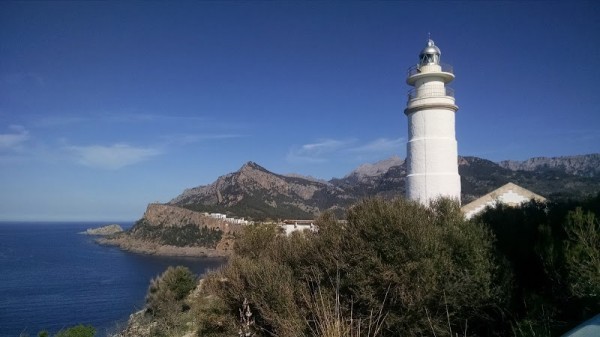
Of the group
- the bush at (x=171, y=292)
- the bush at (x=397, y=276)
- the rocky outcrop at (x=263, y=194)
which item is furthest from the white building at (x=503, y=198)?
the rocky outcrop at (x=263, y=194)

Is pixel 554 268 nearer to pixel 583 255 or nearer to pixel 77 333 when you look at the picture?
pixel 583 255

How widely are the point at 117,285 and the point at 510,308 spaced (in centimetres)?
4909

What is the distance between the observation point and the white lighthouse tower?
1225cm

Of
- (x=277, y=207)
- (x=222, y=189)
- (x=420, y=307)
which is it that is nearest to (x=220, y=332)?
(x=420, y=307)

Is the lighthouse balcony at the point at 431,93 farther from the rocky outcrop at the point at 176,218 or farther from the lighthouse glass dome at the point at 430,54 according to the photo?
the rocky outcrop at the point at 176,218

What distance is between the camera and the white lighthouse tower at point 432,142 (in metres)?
12.2

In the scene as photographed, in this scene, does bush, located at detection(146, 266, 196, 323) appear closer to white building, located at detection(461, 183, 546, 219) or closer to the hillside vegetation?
the hillside vegetation

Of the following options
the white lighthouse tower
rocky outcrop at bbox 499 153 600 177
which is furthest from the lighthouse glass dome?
rocky outcrop at bbox 499 153 600 177

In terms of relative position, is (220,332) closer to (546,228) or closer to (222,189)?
(546,228)

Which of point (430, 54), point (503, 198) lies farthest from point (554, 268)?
point (430, 54)

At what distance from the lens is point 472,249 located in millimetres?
7801

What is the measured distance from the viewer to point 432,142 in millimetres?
12266

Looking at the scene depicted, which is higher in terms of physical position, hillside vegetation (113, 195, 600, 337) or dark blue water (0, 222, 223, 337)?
hillside vegetation (113, 195, 600, 337)

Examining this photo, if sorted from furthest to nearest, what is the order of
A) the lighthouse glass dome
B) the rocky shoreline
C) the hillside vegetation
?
1. the rocky shoreline
2. the lighthouse glass dome
3. the hillside vegetation
